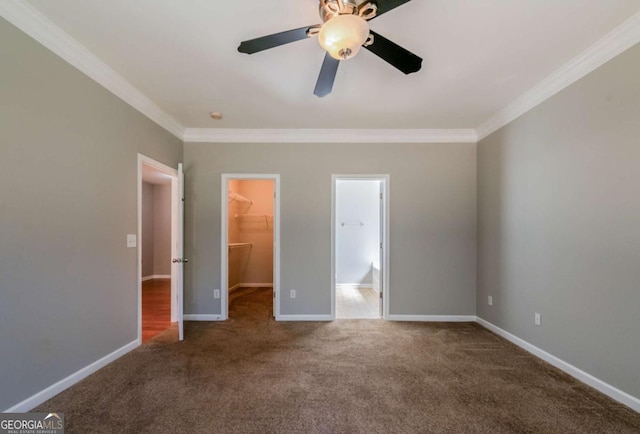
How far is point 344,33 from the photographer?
138 centimetres

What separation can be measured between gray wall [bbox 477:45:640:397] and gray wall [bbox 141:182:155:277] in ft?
24.7

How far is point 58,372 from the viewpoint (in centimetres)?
206

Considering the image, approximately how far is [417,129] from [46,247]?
4.04 m

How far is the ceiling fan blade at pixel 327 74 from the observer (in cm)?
174

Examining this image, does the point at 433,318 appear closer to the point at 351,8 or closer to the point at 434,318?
the point at 434,318

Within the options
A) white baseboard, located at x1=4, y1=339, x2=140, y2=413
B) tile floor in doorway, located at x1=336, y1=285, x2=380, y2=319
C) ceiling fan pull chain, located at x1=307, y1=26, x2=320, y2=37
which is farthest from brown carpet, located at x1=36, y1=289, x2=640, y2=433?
ceiling fan pull chain, located at x1=307, y1=26, x2=320, y2=37

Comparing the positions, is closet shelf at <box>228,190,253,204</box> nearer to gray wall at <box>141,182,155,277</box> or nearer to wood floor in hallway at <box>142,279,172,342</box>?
wood floor in hallway at <box>142,279,172,342</box>

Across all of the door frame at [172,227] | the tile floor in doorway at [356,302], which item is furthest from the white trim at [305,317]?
the door frame at [172,227]

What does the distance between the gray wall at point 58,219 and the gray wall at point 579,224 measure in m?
4.10

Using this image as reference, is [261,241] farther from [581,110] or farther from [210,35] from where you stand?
[581,110]

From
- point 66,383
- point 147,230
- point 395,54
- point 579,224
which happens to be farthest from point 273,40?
point 147,230

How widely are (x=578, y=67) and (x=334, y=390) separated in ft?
10.8

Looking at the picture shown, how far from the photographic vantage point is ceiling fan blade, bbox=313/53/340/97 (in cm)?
174

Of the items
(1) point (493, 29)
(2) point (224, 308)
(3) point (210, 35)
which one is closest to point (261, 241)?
(2) point (224, 308)
